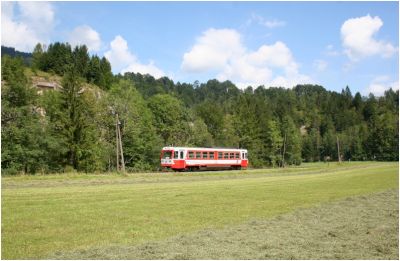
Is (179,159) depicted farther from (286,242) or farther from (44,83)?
(44,83)

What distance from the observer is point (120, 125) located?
6212cm

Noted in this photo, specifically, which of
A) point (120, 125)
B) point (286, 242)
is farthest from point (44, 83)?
point (286, 242)

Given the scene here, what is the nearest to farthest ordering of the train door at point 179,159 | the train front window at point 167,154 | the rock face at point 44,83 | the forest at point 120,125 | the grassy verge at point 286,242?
the grassy verge at point 286,242
the forest at point 120,125
the train door at point 179,159
the train front window at point 167,154
the rock face at point 44,83

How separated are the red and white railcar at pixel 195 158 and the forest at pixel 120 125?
813 cm

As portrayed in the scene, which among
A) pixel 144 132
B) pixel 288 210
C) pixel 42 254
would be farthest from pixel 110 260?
pixel 144 132

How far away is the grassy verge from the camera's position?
31.1 feet

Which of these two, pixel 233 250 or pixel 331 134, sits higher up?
pixel 331 134

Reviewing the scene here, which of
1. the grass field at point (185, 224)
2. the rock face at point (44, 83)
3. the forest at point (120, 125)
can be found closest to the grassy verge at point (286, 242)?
the grass field at point (185, 224)

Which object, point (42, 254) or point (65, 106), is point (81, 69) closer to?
point (65, 106)

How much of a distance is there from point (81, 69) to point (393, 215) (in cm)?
11731

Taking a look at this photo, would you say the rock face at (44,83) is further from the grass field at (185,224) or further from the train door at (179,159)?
the grass field at (185,224)

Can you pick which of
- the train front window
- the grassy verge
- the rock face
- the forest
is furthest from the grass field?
the rock face

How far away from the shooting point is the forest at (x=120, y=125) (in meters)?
45.8

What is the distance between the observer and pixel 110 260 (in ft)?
29.2
